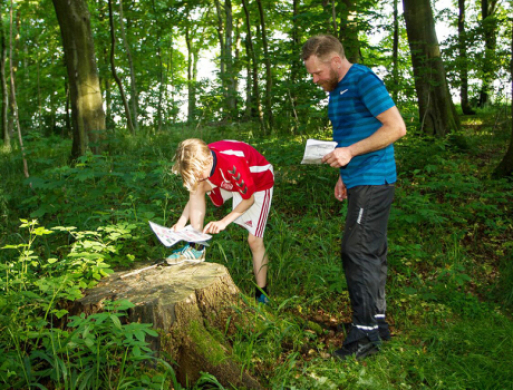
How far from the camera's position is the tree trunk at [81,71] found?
21.4ft

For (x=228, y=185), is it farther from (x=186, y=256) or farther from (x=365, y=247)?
(x=365, y=247)

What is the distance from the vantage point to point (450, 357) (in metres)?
2.71

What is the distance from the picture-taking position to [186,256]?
3.17 metres

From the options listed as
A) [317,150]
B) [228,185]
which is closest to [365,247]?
[317,150]

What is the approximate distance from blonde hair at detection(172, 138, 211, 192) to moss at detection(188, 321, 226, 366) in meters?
1.00

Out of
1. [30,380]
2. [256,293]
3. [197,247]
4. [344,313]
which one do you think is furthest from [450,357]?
[30,380]

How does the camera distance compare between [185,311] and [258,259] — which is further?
[258,259]

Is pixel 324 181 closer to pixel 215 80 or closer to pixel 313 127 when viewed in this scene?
pixel 313 127

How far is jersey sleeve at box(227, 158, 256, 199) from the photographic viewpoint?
288 centimetres

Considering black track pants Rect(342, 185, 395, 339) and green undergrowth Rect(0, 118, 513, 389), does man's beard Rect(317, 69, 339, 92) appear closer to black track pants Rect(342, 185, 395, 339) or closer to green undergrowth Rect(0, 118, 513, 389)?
black track pants Rect(342, 185, 395, 339)

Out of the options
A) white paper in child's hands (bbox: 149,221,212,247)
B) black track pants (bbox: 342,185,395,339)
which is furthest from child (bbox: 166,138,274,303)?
black track pants (bbox: 342,185,395,339)

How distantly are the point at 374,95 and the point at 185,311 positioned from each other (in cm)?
184

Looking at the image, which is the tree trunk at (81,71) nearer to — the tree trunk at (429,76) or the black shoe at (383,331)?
the black shoe at (383,331)

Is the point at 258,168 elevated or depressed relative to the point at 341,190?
elevated
